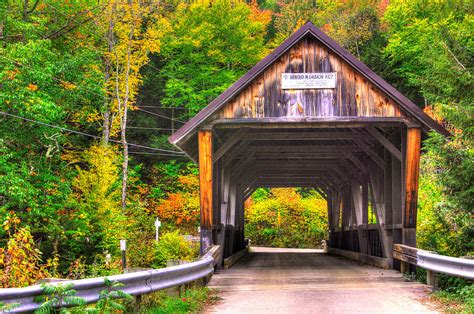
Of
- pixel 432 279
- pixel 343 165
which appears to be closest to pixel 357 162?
pixel 343 165

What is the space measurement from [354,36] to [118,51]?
62.0ft

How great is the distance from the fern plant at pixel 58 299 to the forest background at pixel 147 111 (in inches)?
134

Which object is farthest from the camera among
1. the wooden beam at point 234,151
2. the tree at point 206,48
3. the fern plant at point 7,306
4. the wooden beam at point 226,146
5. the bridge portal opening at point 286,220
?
the bridge portal opening at point 286,220

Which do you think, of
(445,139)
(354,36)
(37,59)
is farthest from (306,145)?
(354,36)

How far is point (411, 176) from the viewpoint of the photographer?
13992 millimetres

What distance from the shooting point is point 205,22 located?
41656mm

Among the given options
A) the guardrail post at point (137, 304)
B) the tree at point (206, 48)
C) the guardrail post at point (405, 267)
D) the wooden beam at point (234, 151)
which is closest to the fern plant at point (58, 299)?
the guardrail post at point (137, 304)

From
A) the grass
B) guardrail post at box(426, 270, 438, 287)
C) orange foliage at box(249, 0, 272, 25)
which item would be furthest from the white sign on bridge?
Result: orange foliage at box(249, 0, 272, 25)

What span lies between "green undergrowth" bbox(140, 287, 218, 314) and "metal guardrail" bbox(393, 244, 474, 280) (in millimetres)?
3524

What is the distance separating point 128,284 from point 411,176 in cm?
858

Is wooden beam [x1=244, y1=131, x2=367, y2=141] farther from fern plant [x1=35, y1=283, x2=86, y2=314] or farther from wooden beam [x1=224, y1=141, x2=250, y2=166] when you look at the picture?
fern plant [x1=35, y1=283, x2=86, y2=314]

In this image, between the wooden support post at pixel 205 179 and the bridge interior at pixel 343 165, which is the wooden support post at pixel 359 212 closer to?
the bridge interior at pixel 343 165

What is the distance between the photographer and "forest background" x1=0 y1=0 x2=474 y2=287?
497 inches

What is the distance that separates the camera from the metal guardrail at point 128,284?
5262 millimetres
